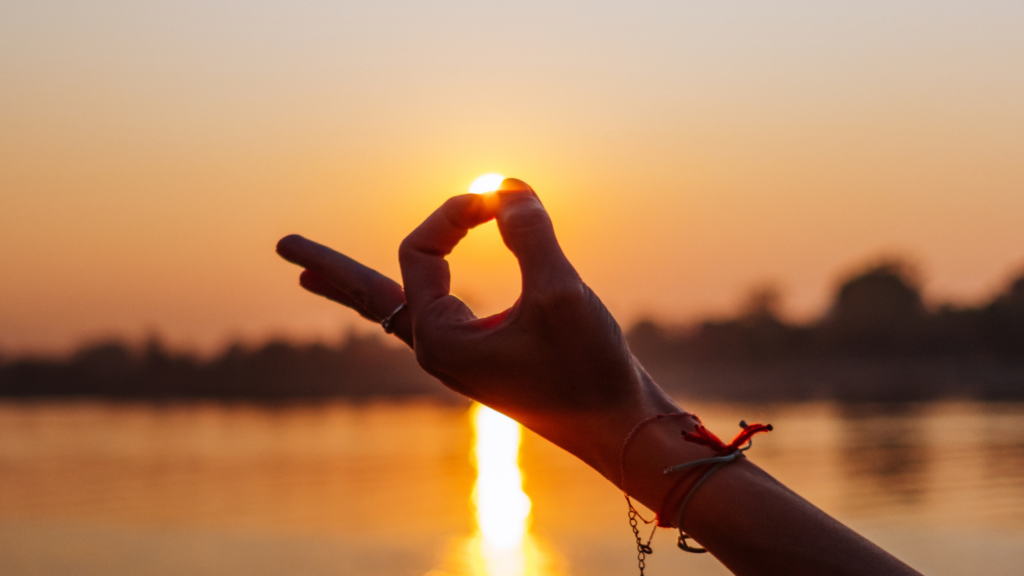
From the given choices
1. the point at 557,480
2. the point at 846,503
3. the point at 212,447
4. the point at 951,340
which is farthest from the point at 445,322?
the point at 951,340

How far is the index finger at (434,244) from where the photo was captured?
3.62ft

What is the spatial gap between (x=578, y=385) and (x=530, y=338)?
0.08 metres

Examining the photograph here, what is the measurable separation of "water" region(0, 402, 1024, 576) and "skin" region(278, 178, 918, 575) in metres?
12.8

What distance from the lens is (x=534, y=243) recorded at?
1.00 m

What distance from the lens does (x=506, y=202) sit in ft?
3.43

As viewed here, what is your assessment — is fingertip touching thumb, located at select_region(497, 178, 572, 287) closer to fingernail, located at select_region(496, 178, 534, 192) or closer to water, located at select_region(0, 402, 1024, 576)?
fingernail, located at select_region(496, 178, 534, 192)

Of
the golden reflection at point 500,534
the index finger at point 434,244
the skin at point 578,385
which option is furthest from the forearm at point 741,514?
the golden reflection at point 500,534

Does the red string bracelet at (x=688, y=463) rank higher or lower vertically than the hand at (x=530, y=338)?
lower

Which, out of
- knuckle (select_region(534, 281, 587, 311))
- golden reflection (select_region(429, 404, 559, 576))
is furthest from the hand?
golden reflection (select_region(429, 404, 559, 576))

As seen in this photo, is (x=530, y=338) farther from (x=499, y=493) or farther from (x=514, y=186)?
(x=499, y=493)

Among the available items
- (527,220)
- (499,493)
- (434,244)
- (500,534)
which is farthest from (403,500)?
(527,220)

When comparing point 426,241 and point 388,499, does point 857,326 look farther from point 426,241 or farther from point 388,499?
point 426,241

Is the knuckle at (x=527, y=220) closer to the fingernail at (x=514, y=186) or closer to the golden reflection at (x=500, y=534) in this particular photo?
the fingernail at (x=514, y=186)

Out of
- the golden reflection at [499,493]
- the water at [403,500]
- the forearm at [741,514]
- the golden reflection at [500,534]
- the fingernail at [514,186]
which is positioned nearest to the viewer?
the forearm at [741,514]
